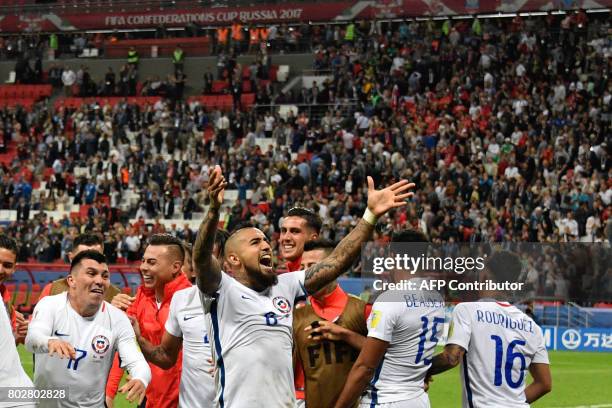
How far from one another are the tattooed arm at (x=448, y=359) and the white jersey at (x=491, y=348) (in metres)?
0.04

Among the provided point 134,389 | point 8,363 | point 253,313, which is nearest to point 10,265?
point 134,389

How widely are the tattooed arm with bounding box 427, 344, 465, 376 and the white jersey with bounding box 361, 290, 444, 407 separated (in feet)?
0.33

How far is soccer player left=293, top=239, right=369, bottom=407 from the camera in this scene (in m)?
7.72

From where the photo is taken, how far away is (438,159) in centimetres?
3419

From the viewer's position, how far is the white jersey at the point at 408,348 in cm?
771

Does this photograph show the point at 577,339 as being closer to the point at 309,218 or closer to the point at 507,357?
the point at 309,218

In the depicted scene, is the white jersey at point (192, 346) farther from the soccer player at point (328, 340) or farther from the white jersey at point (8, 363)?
the white jersey at point (8, 363)

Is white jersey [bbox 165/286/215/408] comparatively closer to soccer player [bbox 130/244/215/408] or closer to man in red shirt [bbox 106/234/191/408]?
soccer player [bbox 130/244/215/408]

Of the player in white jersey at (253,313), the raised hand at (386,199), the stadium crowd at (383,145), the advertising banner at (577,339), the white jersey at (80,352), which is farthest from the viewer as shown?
the stadium crowd at (383,145)

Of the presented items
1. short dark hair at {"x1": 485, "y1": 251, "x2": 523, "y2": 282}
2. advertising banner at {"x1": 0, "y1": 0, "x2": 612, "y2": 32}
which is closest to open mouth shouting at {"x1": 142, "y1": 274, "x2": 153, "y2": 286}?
short dark hair at {"x1": 485, "y1": 251, "x2": 523, "y2": 282}

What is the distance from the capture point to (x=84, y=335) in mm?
8109

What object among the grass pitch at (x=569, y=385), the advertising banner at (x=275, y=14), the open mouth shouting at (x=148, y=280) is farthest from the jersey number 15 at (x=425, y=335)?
the advertising banner at (x=275, y=14)

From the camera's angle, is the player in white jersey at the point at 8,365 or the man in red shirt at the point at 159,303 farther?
the man in red shirt at the point at 159,303

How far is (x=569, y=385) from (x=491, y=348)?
11910 millimetres
